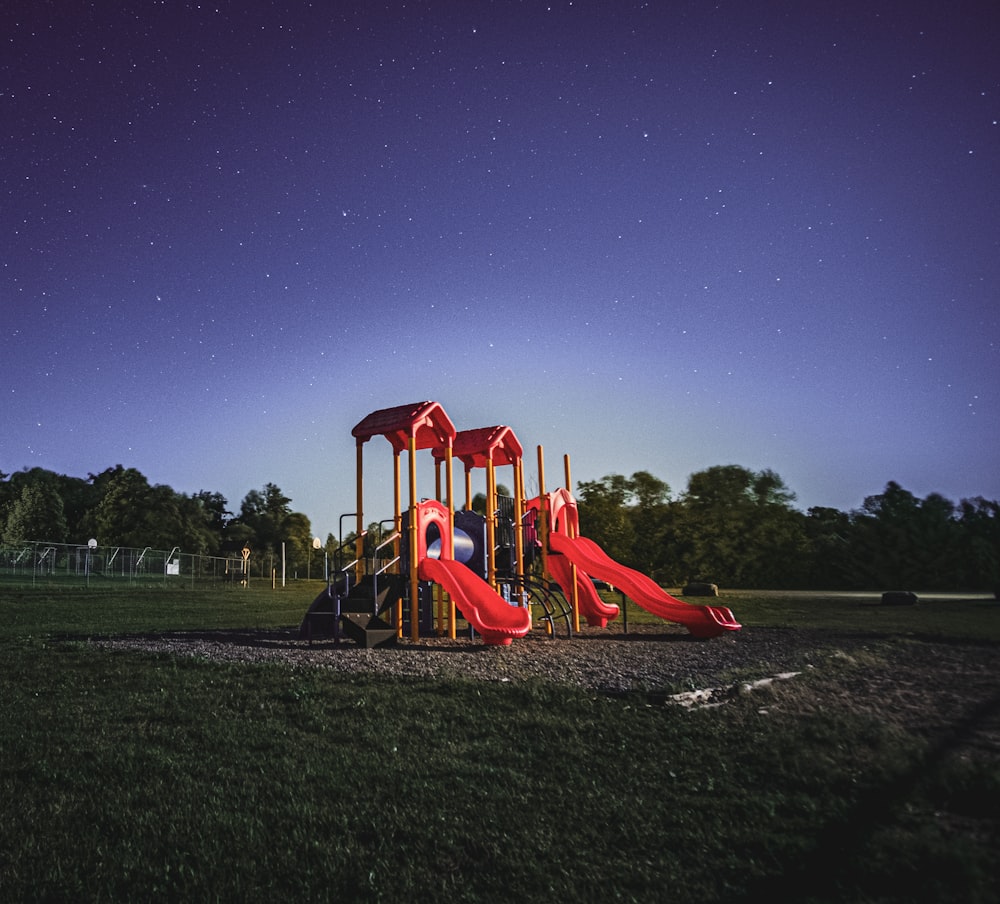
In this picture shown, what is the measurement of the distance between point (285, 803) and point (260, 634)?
11.1 meters

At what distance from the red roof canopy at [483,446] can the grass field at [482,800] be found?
9739mm

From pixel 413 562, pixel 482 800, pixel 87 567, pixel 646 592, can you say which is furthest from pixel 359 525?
pixel 87 567

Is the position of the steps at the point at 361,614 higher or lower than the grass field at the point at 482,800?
higher

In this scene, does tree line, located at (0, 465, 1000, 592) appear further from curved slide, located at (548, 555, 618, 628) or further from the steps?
the steps

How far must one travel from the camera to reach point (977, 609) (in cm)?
1891

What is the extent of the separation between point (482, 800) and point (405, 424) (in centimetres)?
1036

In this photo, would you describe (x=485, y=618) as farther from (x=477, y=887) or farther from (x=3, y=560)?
(x=3, y=560)

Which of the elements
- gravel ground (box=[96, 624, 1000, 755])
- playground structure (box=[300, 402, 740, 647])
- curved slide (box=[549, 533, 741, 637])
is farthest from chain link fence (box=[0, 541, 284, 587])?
curved slide (box=[549, 533, 741, 637])

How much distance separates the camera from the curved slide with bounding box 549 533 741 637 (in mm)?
13727

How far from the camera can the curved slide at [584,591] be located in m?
16.1

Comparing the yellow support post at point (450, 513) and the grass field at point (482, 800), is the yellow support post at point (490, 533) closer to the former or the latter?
the yellow support post at point (450, 513)

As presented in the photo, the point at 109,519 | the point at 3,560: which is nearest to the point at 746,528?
the point at 3,560

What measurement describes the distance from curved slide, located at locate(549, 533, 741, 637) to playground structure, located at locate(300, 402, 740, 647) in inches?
0.9

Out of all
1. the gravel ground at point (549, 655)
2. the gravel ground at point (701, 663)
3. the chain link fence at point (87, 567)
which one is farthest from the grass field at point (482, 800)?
the chain link fence at point (87, 567)
